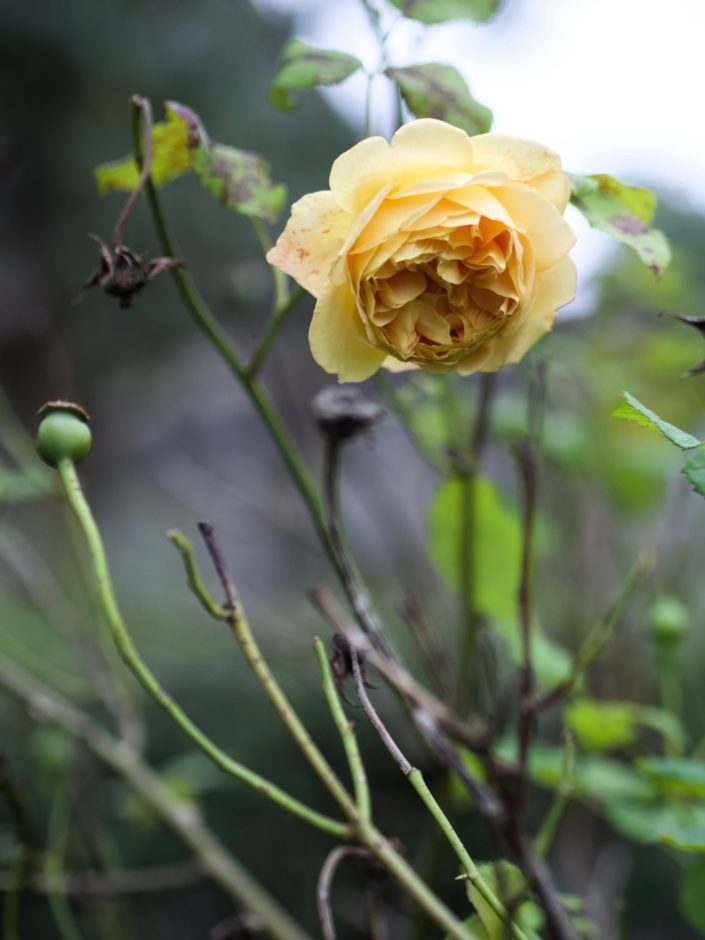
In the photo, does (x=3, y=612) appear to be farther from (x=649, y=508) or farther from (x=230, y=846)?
(x=649, y=508)

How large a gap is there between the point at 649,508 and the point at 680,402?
25 cm

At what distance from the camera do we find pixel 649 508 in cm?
117

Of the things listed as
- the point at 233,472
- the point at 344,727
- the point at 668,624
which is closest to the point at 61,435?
the point at 344,727

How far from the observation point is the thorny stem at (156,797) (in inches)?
26.0

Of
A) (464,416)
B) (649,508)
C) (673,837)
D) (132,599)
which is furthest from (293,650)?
(132,599)

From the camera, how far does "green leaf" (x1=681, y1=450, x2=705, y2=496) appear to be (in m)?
0.31

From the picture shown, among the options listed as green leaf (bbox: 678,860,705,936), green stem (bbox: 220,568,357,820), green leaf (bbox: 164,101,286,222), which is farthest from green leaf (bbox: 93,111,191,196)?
green leaf (bbox: 678,860,705,936)

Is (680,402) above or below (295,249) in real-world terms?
below

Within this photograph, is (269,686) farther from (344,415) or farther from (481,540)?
(481,540)

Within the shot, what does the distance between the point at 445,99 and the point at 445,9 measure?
0.08 metres

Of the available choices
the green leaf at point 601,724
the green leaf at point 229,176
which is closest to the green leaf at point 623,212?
the green leaf at point 229,176

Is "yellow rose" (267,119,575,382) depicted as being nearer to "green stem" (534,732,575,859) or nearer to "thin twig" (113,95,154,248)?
"thin twig" (113,95,154,248)

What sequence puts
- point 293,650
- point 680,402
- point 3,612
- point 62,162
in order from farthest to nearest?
point 62,162
point 3,612
point 680,402
point 293,650

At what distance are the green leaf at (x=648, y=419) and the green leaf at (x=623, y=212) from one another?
0.09 metres
